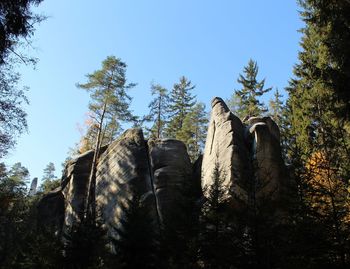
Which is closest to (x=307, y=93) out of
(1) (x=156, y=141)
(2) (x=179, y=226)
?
(1) (x=156, y=141)

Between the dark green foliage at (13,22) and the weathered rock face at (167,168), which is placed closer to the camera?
the dark green foliage at (13,22)

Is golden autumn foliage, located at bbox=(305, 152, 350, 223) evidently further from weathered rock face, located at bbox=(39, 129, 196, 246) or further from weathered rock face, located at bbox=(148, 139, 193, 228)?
weathered rock face, located at bbox=(39, 129, 196, 246)

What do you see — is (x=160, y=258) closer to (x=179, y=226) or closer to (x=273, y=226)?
(x=179, y=226)

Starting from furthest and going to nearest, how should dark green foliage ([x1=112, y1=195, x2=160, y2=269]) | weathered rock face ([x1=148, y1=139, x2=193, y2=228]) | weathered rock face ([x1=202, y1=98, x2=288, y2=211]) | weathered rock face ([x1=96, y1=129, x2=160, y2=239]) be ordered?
1. weathered rock face ([x1=148, y1=139, x2=193, y2=228])
2. weathered rock face ([x1=96, y1=129, x2=160, y2=239])
3. weathered rock face ([x1=202, y1=98, x2=288, y2=211])
4. dark green foliage ([x1=112, y1=195, x2=160, y2=269])

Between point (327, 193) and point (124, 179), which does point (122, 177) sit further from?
point (327, 193)

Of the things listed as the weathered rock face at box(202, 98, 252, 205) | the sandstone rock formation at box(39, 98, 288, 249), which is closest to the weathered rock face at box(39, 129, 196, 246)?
the sandstone rock formation at box(39, 98, 288, 249)

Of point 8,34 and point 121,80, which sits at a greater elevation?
point 121,80

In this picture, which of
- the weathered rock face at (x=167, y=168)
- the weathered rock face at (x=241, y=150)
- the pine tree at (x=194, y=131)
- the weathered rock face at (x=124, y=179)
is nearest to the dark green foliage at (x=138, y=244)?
the weathered rock face at (x=241, y=150)

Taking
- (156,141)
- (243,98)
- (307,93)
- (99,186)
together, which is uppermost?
(243,98)

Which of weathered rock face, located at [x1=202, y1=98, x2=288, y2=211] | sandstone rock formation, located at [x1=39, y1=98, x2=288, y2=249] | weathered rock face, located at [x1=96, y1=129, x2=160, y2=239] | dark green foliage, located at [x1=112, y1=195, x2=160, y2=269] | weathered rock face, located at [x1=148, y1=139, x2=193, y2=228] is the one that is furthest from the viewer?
weathered rock face, located at [x1=148, y1=139, x2=193, y2=228]

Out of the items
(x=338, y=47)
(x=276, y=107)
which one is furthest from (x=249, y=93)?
(x=338, y=47)

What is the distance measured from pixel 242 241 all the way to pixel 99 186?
17.6 m

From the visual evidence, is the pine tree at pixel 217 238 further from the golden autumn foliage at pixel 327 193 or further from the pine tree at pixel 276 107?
the pine tree at pixel 276 107

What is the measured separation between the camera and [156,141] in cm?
2831
